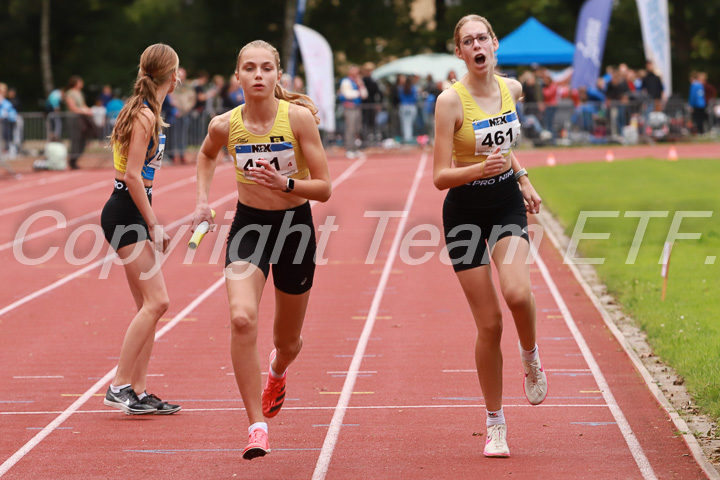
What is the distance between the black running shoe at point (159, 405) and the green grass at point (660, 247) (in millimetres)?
3126

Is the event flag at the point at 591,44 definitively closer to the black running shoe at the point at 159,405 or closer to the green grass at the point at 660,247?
the green grass at the point at 660,247

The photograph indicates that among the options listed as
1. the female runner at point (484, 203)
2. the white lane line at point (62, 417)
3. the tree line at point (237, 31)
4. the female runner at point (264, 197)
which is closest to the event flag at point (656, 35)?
the tree line at point (237, 31)

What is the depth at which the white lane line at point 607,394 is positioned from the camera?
589cm

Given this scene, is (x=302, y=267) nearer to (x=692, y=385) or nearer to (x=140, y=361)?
(x=140, y=361)

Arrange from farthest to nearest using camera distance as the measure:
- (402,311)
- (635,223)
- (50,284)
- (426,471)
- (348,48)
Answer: (348,48) → (635,223) → (50,284) → (402,311) → (426,471)

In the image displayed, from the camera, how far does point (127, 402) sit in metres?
7.08

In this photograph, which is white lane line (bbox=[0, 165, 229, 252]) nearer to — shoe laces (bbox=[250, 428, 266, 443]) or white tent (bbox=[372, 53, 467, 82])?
shoe laces (bbox=[250, 428, 266, 443])

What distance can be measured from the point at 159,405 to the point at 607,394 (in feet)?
9.07

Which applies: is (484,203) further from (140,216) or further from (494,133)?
(140,216)

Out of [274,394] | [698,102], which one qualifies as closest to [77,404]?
[274,394]

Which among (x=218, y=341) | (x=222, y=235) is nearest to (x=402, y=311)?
(x=218, y=341)

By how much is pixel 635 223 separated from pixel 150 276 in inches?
408

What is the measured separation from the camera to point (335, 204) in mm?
19547

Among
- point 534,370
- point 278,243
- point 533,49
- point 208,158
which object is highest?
point 208,158
